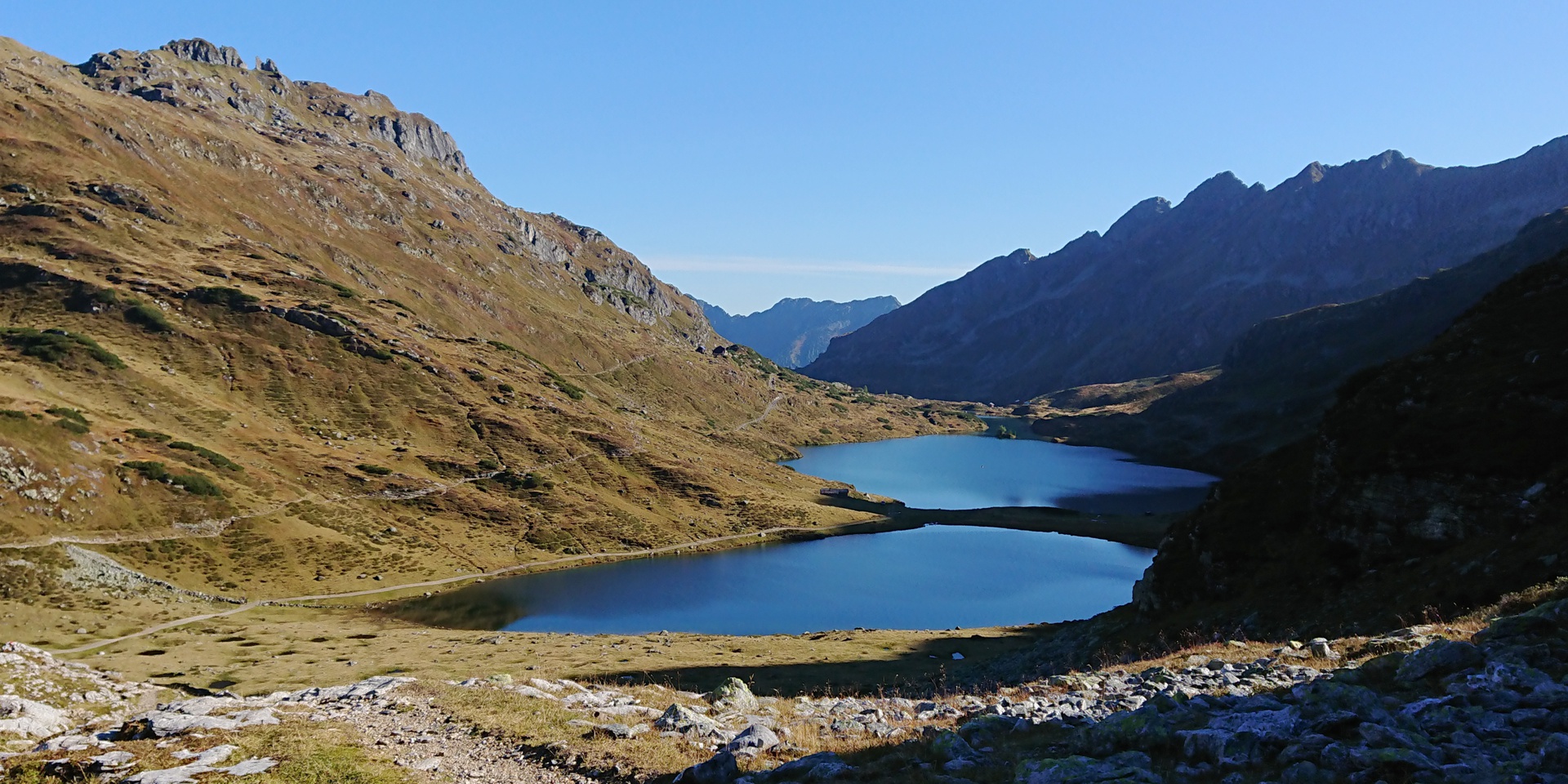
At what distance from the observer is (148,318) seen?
154500mm

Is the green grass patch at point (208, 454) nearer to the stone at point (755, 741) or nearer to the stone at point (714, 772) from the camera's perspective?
the stone at point (755, 741)

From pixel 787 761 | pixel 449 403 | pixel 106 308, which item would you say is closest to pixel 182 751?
pixel 787 761

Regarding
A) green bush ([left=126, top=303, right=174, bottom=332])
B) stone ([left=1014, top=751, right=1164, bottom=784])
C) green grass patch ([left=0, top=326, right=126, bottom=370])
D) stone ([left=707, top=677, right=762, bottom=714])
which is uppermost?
green bush ([left=126, top=303, right=174, bottom=332])

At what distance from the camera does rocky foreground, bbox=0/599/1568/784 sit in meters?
12.5

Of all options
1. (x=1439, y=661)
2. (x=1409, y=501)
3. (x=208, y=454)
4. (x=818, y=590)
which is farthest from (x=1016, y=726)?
(x=208, y=454)

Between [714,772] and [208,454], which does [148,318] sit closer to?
[208,454]

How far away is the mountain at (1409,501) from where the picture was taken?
31094mm

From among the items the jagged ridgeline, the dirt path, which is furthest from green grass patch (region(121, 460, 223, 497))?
the dirt path

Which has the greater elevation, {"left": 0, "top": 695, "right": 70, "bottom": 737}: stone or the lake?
{"left": 0, "top": 695, "right": 70, "bottom": 737}: stone

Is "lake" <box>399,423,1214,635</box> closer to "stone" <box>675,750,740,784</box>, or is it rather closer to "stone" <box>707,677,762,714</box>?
"stone" <box>707,677,762,714</box>

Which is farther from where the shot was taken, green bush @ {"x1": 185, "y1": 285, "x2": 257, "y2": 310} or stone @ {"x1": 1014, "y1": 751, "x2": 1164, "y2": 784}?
green bush @ {"x1": 185, "y1": 285, "x2": 257, "y2": 310}

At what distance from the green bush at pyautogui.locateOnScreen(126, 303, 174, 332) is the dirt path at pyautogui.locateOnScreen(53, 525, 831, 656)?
9233 cm

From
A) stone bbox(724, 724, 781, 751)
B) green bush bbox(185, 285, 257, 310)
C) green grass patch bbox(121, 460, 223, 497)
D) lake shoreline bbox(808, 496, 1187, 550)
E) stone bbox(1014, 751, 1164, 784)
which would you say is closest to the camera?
stone bbox(1014, 751, 1164, 784)

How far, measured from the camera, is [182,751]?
18.7m
